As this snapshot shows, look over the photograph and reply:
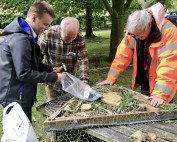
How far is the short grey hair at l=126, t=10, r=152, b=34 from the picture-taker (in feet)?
11.4

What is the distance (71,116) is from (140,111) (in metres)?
0.64

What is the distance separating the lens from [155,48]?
11.9 ft

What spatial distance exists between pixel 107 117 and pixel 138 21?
107 cm

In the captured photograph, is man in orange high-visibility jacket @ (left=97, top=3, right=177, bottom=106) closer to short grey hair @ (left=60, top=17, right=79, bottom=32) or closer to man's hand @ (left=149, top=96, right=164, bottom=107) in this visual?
man's hand @ (left=149, top=96, right=164, bottom=107)

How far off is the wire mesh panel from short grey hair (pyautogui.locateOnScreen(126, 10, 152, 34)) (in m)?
0.72

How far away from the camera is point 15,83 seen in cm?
330

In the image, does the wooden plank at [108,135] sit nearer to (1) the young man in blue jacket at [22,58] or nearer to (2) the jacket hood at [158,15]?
(1) the young man in blue jacket at [22,58]

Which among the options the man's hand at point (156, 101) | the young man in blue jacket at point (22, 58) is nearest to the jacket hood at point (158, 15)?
the man's hand at point (156, 101)

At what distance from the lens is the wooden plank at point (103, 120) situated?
3025mm

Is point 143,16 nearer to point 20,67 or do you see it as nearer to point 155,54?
point 155,54

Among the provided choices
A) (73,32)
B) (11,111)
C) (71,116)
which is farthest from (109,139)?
(73,32)

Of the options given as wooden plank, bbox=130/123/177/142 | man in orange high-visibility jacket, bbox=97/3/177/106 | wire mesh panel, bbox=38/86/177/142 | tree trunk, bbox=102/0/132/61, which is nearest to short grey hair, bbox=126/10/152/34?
man in orange high-visibility jacket, bbox=97/3/177/106

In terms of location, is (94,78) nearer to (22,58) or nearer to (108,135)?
(22,58)

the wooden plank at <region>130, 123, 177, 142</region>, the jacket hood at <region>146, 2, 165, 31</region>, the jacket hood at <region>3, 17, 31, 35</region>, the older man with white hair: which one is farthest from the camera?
the older man with white hair
